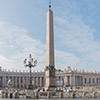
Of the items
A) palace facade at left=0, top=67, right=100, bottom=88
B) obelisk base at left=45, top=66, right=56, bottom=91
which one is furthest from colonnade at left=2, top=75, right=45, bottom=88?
obelisk base at left=45, top=66, right=56, bottom=91

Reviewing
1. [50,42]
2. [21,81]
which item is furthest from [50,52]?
[21,81]

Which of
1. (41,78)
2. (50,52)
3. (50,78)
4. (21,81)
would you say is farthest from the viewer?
(21,81)

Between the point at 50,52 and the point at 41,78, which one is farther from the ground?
the point at 50,52

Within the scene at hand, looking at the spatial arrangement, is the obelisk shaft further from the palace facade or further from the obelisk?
the palace facade

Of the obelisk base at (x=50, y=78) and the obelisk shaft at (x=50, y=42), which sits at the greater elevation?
the obelisk shaft at (x=50, y=42)

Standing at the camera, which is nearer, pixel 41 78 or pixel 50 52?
pixel 50 52

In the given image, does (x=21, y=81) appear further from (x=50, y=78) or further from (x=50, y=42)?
(x=50, y=42)

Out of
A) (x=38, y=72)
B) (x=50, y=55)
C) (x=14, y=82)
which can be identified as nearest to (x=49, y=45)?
(x=50, y=55)

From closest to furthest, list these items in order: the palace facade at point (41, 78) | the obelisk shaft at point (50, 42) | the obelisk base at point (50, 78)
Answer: the obelisk shaft at point (50, 42)
the obelisk base at point (50, 78)
the palace facade at point (41, 78)

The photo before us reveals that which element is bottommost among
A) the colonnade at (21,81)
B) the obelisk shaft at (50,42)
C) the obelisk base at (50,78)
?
the colonnade at (21,81)

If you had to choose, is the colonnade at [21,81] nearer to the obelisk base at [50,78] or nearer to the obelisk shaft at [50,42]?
the obelisk base at [50,78]

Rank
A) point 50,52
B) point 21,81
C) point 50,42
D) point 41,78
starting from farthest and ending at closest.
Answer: point 21,81 → point 41,78 → point 50,42 → point 50,52

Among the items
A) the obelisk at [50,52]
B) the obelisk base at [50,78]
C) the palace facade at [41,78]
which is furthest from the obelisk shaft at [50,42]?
the palace facade at [41,78]

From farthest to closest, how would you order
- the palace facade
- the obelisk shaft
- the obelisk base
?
1. the palace facade
2. the obelisk base
3. the obelisk shaft
